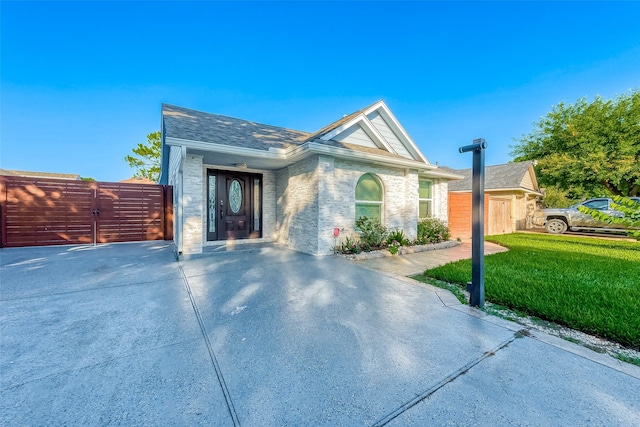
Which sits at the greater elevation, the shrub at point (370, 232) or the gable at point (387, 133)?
the gable at point (387, 133)

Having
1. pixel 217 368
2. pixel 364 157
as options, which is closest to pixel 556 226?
pixel 364 157

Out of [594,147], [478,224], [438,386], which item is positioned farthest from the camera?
[594,147]

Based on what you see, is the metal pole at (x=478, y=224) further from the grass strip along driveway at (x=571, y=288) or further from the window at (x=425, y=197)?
the window at (x=425, y=197)

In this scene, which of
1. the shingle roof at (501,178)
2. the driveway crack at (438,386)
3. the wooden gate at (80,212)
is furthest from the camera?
the shingle roof at (501,178)

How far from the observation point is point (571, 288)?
396 cm

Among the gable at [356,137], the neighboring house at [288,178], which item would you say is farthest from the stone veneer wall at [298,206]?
the gable at [356,137]

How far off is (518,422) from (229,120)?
10.2 metres

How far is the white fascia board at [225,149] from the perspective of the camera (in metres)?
5.71

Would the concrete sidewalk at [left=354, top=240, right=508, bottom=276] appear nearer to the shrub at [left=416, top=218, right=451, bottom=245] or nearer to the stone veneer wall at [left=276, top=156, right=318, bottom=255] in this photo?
the shrub at [left=416, top=218, right=451, bottom=245]

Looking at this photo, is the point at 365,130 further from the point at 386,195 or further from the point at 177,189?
the point at 177,189

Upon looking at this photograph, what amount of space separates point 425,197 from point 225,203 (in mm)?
7980

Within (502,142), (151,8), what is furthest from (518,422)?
(502,142)

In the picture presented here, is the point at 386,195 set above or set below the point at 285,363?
above

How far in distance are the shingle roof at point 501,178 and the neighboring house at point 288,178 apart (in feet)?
30.2
